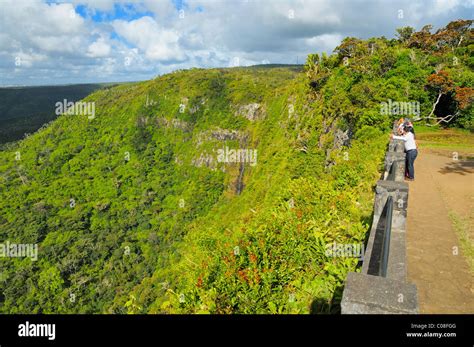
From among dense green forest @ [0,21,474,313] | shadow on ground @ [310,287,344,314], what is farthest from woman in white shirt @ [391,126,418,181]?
shadow on ground @ [310,287,344,314]

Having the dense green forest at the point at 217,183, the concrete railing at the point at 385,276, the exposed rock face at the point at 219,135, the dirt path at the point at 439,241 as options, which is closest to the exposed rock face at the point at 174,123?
the dense green forest at the point at 217,183

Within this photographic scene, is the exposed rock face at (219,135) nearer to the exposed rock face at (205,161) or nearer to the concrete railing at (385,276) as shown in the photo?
the exposed rock face at (205,161)

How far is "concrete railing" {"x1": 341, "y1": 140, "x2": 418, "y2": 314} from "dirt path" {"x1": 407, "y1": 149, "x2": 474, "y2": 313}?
1255 mm

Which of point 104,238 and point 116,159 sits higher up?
point 116,159

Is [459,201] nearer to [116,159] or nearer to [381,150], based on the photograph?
[381,150]

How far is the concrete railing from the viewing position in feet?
9.30

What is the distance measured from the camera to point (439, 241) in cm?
760

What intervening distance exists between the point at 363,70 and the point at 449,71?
6954 millimetres

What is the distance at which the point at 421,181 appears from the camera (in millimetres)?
12375

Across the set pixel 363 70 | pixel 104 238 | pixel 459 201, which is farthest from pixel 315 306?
pixel 104 238

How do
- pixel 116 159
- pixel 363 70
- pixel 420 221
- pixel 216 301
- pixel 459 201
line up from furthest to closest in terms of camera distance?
pixel 116 159 → pixel 363 70 → pixel 459 201 → pixel 420 221 → pixel 216 301

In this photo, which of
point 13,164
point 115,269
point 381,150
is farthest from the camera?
point 13,164

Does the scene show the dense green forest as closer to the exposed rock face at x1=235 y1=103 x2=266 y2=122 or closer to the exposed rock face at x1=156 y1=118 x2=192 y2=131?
the exposed rock face at x1=156 y1=118 x2=192 y2=131

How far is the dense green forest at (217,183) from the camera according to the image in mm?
7031
